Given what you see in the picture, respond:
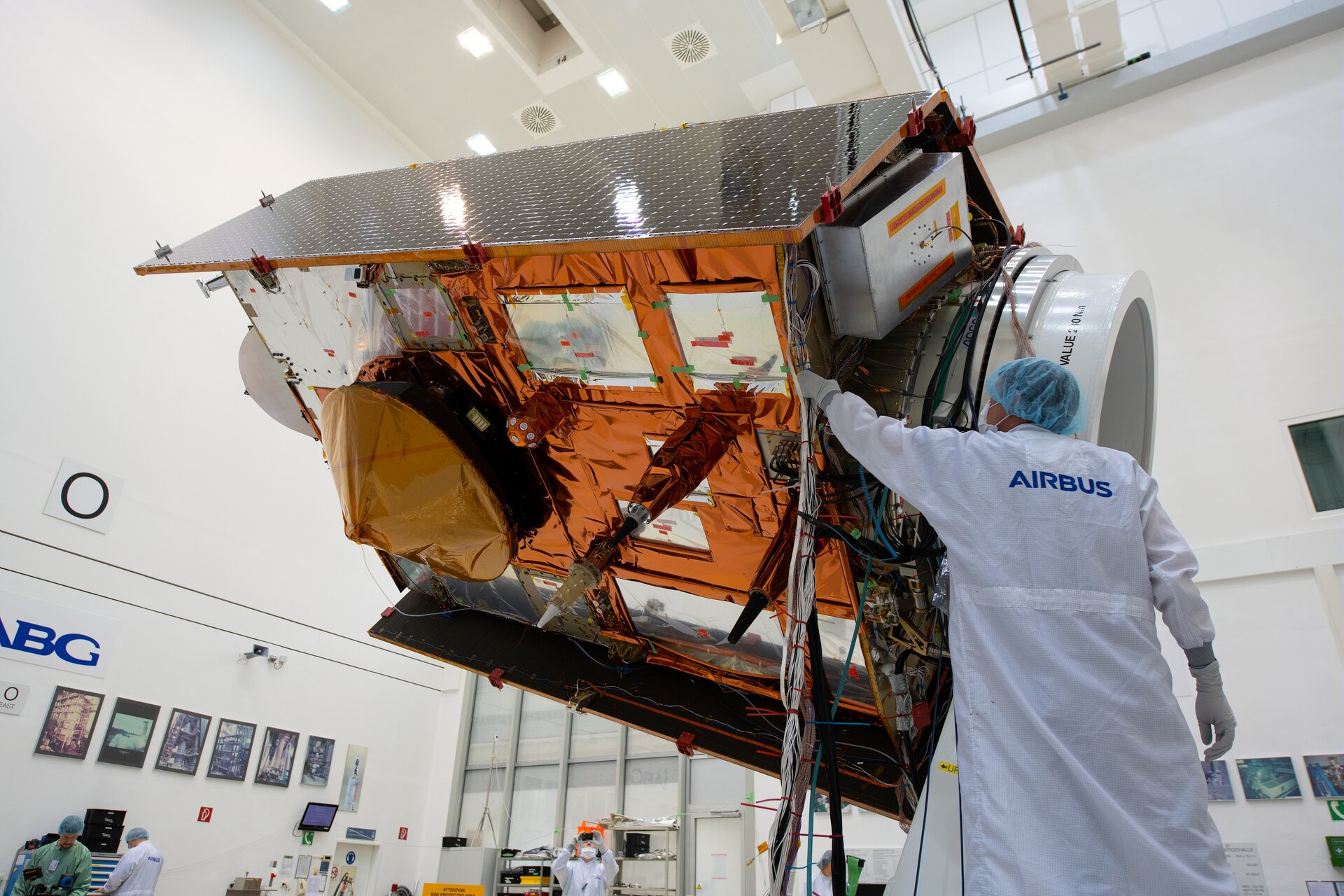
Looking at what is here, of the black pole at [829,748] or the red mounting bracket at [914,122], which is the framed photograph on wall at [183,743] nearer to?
the black pole at [829,748]

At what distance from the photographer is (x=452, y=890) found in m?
8.05

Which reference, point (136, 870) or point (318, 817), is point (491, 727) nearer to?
point (318, 817)

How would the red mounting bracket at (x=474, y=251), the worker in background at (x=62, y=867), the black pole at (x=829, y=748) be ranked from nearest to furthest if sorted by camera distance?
the black pole at (x=829, y=748)
the red mounting bracket at (x=474, y=251)
the worker in background at (x=62, y=867)

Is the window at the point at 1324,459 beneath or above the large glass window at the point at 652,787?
above

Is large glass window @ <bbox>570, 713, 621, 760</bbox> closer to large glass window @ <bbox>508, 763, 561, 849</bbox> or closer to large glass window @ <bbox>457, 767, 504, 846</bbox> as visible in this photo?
large glass window @ <bbox>508, 763, 561, 849</bbox>

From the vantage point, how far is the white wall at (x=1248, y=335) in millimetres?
5215

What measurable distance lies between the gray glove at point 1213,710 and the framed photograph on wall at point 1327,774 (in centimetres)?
429

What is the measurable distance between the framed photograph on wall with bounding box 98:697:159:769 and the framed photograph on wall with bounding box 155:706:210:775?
0.16 metres

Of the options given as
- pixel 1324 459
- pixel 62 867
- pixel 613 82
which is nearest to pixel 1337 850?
pixel 1324 459

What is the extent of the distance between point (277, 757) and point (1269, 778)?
8.77 metres

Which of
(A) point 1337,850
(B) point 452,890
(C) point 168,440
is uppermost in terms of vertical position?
(C) point 168,440

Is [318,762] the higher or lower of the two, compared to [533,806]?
higher

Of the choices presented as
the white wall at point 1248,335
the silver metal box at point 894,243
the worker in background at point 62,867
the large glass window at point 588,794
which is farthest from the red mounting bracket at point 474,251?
the large glass window at point 588,794

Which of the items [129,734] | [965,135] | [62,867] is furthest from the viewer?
[129,734]
